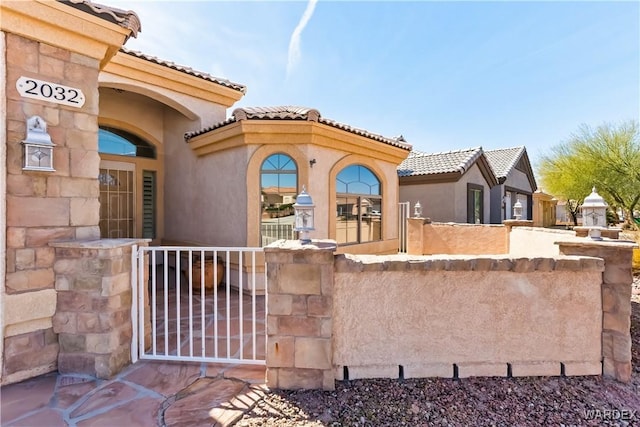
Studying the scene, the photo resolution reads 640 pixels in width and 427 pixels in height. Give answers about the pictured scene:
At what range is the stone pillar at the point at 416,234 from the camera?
10.2 meters

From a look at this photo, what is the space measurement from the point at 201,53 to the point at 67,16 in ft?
19.1

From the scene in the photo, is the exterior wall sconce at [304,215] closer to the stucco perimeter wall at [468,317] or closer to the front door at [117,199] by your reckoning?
the stucco perimeter wall at [468,317]

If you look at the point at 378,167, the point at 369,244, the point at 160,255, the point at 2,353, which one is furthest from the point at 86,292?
the point at 378,167

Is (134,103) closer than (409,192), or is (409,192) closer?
(134,103)

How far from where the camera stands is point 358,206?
861cm

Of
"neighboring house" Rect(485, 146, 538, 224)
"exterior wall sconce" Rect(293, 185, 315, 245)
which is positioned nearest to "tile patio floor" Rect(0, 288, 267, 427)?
"exterior wall sconce" Rect(293, 185, 315, 245)

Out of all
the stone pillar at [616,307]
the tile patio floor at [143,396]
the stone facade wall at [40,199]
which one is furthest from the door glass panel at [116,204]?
the stone pillar at [616,307]

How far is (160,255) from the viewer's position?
9.12m

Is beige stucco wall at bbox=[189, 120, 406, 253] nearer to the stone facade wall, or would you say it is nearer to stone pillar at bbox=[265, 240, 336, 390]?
the stone facade wall

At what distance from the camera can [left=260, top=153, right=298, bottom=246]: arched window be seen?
7047 millimetres

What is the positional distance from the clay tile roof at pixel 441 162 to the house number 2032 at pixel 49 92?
42.6 ft

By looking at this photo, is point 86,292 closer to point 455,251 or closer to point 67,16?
point 67,16

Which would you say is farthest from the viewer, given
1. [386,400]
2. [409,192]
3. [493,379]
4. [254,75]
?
[409,192]

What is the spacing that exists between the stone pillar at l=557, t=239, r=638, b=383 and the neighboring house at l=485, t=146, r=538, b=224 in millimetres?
16313
